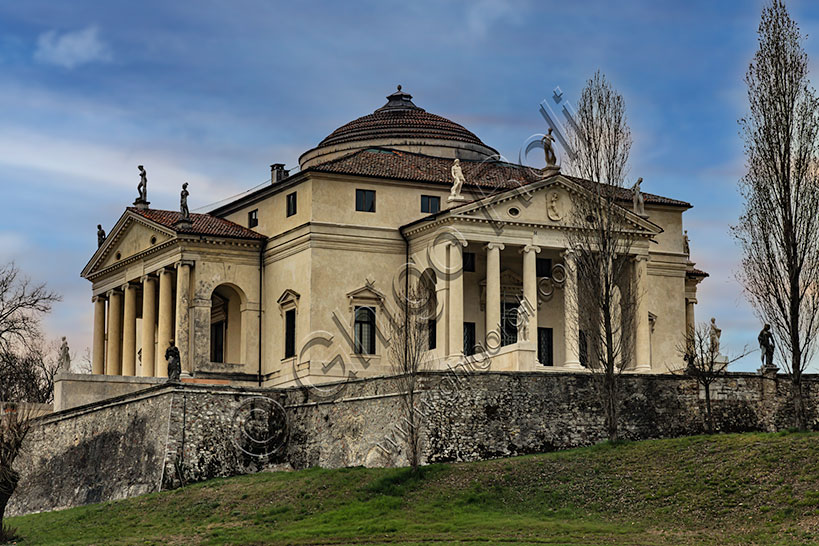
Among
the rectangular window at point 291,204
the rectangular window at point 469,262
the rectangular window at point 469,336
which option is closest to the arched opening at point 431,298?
the rectangular window at point 469,336

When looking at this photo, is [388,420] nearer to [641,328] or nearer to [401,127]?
[641,328]

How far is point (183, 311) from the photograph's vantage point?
64.1m

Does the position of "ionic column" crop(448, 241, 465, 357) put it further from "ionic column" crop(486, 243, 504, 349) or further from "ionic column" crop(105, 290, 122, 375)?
"ionic column" crop(105, 290, 122, 375)

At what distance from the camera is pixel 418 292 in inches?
2442

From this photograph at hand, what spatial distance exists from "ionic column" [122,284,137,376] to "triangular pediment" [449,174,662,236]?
1876 centimetres

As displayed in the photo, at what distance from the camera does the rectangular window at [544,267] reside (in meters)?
64.2

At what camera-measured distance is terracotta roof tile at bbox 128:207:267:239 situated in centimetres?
6500

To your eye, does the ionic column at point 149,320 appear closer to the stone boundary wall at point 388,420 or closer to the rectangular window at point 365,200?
the rectangular window at point 365,200

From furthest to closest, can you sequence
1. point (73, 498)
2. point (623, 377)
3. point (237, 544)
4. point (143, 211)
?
point (143, 211) → point (73, 498) → point (623, 377) → point (237, 544)

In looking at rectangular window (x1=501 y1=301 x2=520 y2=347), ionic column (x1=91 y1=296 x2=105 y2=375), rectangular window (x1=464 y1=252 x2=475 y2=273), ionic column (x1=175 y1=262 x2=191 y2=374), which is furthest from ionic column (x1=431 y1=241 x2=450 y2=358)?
ionic column (x1=91 y1=296 x2=105 y2=375)

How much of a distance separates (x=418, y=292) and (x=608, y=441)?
16072mm

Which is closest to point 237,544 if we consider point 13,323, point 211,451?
point 211,451

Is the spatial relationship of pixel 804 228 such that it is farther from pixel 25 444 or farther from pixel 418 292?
pixel 25 444

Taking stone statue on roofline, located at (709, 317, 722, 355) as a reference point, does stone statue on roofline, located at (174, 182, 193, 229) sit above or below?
above
